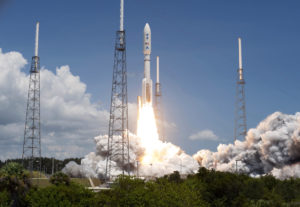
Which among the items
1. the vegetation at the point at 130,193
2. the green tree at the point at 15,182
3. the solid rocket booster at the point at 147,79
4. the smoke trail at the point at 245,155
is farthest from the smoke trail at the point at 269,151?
the green tree at the point at 15,182

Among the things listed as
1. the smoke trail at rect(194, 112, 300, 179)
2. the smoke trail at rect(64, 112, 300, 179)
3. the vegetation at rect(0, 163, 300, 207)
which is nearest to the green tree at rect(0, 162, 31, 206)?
the vegetation at rect(0, 163, 300, 207)

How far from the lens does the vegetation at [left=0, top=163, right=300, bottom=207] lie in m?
40.6

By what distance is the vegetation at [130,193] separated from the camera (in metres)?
40.6

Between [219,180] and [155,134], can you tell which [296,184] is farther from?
[155,134]

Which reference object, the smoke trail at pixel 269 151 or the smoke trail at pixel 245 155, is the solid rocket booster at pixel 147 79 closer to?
the smoke trail at pixel 245 155

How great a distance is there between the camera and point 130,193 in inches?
1612

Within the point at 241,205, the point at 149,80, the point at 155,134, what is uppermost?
the point at 149,80

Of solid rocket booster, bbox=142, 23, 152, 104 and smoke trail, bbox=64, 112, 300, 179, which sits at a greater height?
solid rocket booster, bbox=142, 23, 152, 104

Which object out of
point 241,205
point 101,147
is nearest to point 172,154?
point 101,147

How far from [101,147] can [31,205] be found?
199ft

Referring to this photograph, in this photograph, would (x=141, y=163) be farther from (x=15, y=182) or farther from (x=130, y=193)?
(x=130, y=193)

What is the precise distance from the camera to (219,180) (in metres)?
55.2

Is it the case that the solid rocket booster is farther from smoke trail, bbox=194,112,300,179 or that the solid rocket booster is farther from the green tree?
the green tree

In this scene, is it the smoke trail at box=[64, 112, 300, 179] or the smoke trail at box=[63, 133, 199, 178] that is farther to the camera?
the smoke trail at box=[63, 133, 199, 178]
